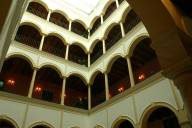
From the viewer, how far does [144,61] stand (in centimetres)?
1625

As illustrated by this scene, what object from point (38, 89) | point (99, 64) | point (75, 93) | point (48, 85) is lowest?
point (38, 89)

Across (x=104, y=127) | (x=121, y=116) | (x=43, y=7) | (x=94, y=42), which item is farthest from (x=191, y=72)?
(x=43, y=7)

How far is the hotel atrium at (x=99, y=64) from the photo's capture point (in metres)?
4.68

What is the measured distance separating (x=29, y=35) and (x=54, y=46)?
8.29ft

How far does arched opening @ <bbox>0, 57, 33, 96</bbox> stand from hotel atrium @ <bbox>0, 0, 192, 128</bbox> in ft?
0.25

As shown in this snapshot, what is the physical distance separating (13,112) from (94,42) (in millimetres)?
9056

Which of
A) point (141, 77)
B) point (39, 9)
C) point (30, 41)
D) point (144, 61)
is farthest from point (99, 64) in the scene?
point (39, 9)

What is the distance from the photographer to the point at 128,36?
43.4 ft

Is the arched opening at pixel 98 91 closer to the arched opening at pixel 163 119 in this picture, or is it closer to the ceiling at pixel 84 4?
the arched opening at pixel 163 119

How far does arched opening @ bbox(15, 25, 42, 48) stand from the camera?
16328 mm

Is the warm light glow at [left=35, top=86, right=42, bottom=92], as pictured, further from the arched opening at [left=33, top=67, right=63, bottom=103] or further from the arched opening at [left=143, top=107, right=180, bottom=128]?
the arched opening at [left=143, top=107, right=180, bottom=128]

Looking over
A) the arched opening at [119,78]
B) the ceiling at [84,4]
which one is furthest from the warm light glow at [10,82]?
the ceiling at [84,4]

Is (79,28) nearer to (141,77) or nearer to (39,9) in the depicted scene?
(39,9)

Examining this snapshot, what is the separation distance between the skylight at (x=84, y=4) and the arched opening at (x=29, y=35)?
500 centimetres
